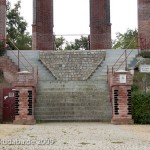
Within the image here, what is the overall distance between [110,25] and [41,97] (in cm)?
1396

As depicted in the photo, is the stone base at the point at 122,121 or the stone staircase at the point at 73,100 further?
the stone staircase at the point at 73,100

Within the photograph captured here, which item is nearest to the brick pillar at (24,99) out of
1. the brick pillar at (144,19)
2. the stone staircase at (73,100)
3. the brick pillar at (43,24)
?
the stone staircase at (73,100)

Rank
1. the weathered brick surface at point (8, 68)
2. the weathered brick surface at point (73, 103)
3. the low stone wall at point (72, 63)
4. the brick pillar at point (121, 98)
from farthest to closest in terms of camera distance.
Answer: the low stone wall at point (72, 63) < the weathered brick surface at point (8, 68) < the weathered brick surface at point (73, 103) < the brick pillar at point (121, 98)

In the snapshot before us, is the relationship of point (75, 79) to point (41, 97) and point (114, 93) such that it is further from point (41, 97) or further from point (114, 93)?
point (114, 93)

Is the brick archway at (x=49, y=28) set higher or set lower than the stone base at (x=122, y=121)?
higher

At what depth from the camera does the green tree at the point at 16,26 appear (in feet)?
166

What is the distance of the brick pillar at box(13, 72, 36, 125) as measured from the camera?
1733 cm

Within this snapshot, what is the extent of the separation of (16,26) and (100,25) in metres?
23.2

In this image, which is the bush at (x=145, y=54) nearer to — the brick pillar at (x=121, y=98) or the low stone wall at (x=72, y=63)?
the low stone wall at (x=72, y=63)

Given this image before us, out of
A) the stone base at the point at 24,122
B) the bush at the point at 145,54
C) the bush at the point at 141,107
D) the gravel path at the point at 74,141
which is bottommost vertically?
the gravel path at the point at 74,141

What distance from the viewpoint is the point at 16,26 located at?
53.4 meters

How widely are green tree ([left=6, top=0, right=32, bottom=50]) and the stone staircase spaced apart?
28931 mm

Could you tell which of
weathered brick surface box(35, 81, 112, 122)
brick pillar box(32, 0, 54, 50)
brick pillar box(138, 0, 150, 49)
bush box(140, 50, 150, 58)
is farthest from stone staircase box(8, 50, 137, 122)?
brick pillar box(32, 0, 54, 50)

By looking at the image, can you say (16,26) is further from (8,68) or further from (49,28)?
(8,68)
